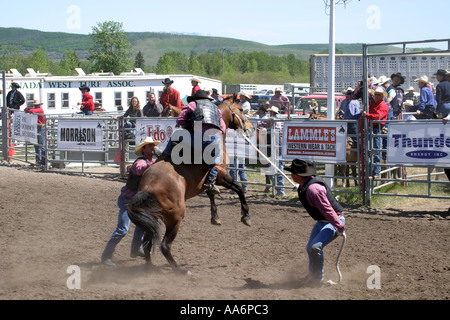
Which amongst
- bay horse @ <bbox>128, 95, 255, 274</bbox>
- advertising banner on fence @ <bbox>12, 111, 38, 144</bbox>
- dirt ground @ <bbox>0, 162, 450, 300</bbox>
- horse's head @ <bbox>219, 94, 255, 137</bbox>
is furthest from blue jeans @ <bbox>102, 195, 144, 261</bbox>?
advertising banner on fence @ <bbox>12, 111, 38, 144</bbox>

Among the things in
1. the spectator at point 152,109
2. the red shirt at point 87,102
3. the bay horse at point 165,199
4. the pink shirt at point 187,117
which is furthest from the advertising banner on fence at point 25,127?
the bay horse at point 165,199

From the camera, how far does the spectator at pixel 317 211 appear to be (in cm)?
583

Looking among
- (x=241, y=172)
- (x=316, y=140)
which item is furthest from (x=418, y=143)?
(x=241, y=172)

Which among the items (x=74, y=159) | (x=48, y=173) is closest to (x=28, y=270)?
(x=48, y=173)

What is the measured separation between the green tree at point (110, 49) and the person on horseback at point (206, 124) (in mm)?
68145

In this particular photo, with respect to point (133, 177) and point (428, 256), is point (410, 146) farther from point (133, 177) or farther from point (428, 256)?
point (133, 177)

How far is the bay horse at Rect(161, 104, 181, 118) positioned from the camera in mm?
13117

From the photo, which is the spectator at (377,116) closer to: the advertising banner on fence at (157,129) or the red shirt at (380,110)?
the red shirt at (380,110)

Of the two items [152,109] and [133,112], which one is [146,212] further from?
[133,112]

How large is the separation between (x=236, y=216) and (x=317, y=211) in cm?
410

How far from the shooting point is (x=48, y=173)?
1483cm

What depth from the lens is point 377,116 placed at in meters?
10.4

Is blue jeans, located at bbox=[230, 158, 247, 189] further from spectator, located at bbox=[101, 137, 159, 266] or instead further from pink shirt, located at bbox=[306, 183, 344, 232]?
pink shirt, located at bbox=[306, 183, 344, 232]

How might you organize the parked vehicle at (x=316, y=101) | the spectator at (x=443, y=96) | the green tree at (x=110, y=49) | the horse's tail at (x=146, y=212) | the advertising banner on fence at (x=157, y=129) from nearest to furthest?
the horse's tail at (x=146, y=212), the spectator at (x=443, y=96), the advertising banner on fence at (x=157, y=129), the parked vehicle at (x=316, y=101), the green tree at (x=110, y=49)
